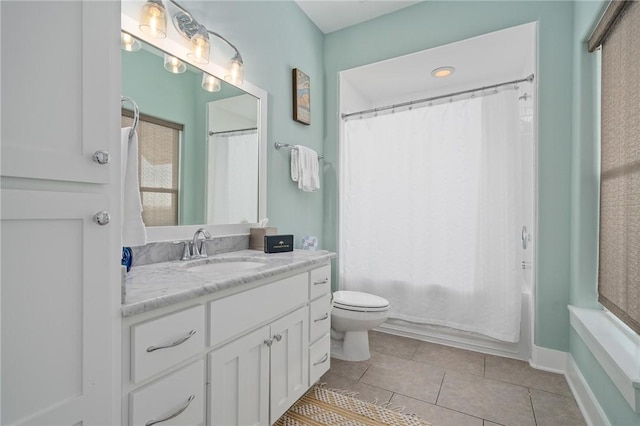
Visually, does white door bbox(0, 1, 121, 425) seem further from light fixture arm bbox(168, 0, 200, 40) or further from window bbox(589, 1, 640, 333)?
window bbox(589, 1, 640, 333)

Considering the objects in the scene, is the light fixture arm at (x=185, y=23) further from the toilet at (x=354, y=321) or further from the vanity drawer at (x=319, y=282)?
the toilet at (x=354, y=321)

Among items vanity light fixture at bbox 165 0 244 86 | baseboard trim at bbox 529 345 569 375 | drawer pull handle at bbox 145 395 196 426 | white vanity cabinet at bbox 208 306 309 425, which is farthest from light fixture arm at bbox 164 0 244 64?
baseboard trim at bbox 529 345 569 375

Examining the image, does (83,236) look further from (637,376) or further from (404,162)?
(404,162)

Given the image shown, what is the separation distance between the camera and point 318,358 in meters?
1.74

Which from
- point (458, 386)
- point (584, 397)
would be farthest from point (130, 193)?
point (584, 397)

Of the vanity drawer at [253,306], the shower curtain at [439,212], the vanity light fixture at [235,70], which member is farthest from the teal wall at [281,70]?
the vanity drawer at [253,306]

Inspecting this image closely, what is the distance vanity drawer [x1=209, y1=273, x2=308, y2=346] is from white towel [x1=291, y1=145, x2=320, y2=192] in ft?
3.19

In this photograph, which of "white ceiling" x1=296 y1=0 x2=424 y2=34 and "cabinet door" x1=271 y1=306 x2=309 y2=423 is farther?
"white ceiling" x1=296 y1=0 x2=424 y2=34

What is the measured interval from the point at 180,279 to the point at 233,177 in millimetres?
928

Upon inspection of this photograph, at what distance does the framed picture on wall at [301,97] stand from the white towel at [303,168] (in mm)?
292

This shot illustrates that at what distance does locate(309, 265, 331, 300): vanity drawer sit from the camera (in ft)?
5.46

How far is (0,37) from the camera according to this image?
0.57 m

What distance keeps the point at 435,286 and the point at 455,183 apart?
0.85 m

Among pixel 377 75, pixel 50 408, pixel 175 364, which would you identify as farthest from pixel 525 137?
pixel 50 408
